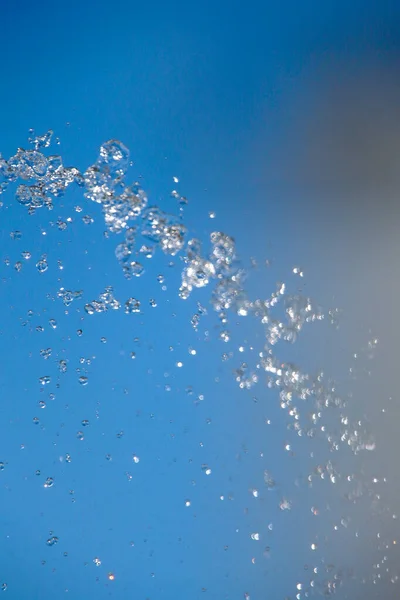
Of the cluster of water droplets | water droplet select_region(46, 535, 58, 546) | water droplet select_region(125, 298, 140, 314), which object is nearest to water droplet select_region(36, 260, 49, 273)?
the cluster of water droplets

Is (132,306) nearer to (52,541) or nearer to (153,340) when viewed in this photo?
(153,340)

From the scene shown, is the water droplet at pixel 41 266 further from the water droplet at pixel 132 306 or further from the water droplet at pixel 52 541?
the water droplet at pixel 52 541

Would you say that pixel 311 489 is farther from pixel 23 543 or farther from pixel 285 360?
pixel 23 543

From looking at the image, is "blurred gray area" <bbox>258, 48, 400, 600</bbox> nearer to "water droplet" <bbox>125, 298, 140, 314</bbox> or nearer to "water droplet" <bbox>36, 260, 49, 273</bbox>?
"water droplet" <bbox>125, 298, 140, 314</bbox>

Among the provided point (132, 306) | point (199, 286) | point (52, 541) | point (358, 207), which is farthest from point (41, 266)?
point (358, 207)

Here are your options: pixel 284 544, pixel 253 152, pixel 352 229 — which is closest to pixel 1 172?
pixel 253 152

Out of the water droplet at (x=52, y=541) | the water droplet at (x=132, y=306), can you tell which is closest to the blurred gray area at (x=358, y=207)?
the water droplet at (x=132, y=306)

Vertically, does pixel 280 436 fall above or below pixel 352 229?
below

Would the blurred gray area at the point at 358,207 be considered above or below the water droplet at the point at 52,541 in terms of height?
above

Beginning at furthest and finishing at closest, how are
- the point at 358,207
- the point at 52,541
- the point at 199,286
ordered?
the point at 358,207, the point at 199,286, the point at 52,541
